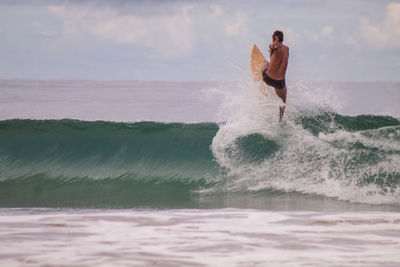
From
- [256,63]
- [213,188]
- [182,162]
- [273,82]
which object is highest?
[256,63]

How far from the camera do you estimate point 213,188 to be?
8938 mm

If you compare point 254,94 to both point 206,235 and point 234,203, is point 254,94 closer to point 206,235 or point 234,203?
point 234,203

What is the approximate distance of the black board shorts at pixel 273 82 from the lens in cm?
975

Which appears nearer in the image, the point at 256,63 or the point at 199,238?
the point at 199,238

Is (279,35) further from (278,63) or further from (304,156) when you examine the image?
(304,156)

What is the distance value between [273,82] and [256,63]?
1.00 m

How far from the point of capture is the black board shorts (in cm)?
975

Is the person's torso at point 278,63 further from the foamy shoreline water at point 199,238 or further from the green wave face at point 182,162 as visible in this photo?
the foamy shoreline water at point 199,238

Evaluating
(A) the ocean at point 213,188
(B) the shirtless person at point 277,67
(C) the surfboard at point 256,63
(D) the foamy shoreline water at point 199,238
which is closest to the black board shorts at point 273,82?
(B) the shirtless person at point 277,67

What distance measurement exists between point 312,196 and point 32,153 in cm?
592

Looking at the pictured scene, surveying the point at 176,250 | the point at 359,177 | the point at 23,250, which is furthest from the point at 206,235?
the point at 359,177

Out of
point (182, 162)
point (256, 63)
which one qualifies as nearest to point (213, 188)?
point (182, 162)

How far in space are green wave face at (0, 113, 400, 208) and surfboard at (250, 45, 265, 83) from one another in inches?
39.7

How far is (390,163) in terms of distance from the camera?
8.88m
